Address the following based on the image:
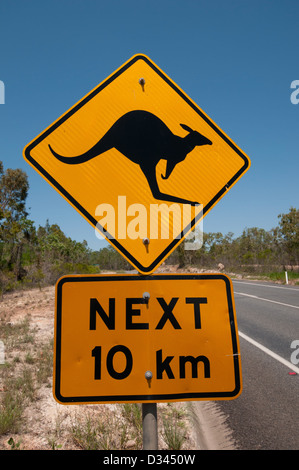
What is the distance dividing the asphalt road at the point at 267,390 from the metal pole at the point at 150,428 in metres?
2.17

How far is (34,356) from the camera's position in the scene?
18.9ft

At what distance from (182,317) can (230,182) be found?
26.5 inches

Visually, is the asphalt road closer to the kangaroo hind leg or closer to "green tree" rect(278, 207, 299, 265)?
the kangaroo hind leg

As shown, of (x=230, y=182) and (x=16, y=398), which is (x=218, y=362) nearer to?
(x=230, y=182)

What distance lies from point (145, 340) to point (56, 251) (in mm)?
25969

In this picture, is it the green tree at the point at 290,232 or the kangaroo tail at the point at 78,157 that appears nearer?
the kangaroo tail at the point at 78,157

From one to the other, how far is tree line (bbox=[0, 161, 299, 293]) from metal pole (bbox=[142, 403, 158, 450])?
15.5 m

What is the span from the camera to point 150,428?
1444 millimetres

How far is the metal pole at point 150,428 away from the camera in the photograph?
1439 mm

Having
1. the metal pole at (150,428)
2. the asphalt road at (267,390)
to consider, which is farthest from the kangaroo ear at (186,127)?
the asphalt road at (267,390)

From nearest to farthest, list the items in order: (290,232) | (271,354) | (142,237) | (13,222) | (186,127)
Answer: (142,237), (186,127), (271,354), (13,222), (290,232)

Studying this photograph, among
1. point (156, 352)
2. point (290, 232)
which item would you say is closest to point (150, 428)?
point (156, 352)

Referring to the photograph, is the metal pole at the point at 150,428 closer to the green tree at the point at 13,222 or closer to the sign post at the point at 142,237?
the sign post at the point at 142,237

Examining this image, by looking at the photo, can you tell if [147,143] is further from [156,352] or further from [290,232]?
[290,232]
